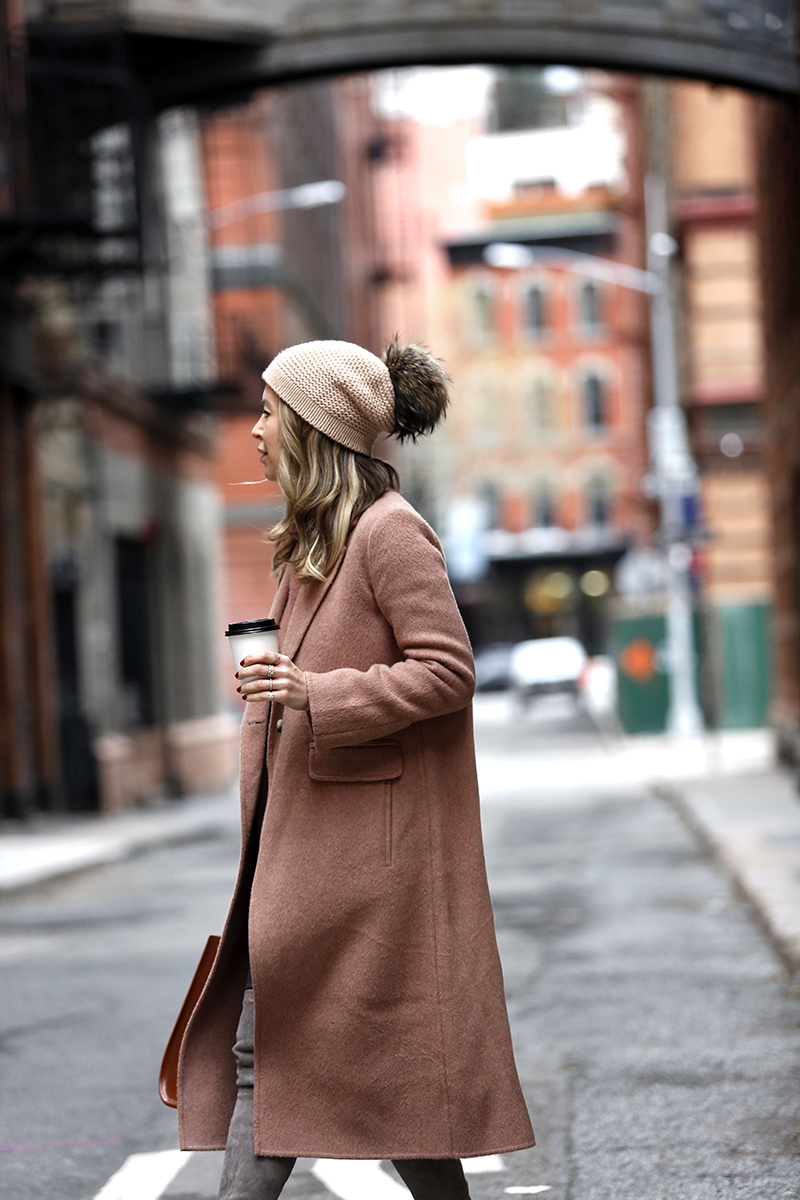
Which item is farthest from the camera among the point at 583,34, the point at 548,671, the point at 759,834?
the point at 548,671

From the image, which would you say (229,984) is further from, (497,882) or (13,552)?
(13,552)

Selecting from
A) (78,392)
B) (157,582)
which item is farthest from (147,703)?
(78,392)

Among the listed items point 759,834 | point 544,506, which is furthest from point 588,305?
point 759,834

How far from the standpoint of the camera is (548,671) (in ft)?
144

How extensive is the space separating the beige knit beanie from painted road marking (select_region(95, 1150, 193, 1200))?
216 cm

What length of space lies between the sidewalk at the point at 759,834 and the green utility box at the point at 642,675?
871 centimetres

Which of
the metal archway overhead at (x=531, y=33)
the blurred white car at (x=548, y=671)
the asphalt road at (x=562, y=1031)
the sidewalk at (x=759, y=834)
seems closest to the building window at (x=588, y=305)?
the blurred white car at (x=548, y=671)

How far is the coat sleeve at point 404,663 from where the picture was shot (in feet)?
10.5

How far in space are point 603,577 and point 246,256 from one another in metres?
37.3

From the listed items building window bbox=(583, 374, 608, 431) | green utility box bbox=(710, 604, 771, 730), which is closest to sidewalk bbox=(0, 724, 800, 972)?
green utility box bbox=(710, 604, 771, 730)

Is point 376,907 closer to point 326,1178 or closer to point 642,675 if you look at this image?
point 326,1178

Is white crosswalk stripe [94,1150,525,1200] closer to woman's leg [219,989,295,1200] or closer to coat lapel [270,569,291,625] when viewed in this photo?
woman's leg [219,989,295,1200]

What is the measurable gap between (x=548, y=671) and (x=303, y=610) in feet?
134

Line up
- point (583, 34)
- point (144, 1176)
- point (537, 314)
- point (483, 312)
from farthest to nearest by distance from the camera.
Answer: point (483, 312) < point (537, 314) < point (583, 34) < point (144, 1176)
